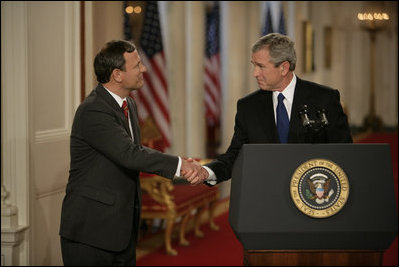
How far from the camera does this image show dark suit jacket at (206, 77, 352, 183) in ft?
12.6

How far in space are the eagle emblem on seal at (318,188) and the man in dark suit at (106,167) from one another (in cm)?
104

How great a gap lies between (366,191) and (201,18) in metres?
7.40

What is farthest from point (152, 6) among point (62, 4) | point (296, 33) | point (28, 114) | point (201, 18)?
point (296, 33)

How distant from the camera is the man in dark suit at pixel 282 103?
3852mm

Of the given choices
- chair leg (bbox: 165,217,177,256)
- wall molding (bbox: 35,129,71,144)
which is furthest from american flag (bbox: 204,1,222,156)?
wall molding (bbox: 35,129,71,144)

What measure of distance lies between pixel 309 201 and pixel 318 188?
0.22 feet

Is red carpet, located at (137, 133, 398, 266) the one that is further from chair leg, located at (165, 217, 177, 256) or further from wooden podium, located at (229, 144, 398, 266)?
wooden podium, located at (229, 144, 398, 266)

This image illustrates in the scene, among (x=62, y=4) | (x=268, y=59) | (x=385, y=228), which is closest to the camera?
(x=385, y=228)

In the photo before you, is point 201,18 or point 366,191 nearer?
point 366,191

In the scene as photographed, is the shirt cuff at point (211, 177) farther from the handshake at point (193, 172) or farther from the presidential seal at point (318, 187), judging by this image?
the presidential seal at point (318, 187)

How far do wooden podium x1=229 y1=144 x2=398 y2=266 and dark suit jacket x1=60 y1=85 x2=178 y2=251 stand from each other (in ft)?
2.84

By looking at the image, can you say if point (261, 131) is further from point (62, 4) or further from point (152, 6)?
point (152, 6)

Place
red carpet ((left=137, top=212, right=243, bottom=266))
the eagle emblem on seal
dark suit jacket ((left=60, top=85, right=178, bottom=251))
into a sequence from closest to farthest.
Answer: the eagle emblem on seal
dark suit jacket ((left=60, top=85, right=178, bottom=251))
red carpet ((left=137, top=212, right=243, bottom=266))

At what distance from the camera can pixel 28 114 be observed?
5.69 meters
